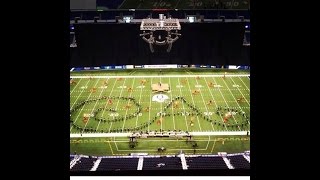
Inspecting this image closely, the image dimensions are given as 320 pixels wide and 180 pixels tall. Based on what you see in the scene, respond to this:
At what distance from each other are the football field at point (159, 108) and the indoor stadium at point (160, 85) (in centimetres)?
2

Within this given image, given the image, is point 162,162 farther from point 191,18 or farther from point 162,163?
point 191,18

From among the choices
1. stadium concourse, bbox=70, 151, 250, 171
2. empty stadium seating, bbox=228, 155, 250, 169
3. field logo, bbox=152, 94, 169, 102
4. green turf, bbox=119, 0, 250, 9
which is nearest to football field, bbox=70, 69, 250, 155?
field logo, bbox=152, 94, 169, 102

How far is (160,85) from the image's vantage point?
10.9 metres

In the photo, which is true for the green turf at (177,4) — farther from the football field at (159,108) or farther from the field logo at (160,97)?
the field logo at (160,97)

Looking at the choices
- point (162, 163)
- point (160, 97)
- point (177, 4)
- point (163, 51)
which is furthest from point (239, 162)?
point (163, 51)

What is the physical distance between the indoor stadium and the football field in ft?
0.07

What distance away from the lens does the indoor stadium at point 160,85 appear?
735 cm

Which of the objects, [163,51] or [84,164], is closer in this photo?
[84,164]

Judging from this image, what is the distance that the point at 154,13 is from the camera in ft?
38.4

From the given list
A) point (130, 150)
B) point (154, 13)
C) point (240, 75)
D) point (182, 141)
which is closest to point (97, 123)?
point (130, 150)

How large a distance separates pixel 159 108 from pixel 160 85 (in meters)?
1.61

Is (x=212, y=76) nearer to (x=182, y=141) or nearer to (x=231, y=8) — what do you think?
(x=231, y=8)
